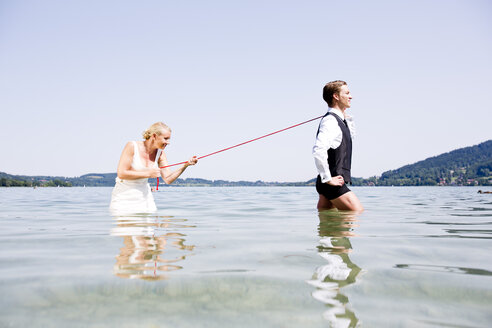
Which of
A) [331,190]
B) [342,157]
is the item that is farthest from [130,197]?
[342,157]

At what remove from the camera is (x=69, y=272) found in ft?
8.76

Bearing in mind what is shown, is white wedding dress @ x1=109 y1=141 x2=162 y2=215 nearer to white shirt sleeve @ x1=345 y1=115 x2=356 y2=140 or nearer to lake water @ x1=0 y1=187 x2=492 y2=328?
lake water @ x1=0 y1=187 x2=492 y2=328

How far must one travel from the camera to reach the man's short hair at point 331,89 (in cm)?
689

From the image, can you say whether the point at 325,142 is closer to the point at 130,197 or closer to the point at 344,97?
the point at 344,97

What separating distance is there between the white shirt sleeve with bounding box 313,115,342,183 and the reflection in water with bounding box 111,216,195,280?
105 inches

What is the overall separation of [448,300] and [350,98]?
5.25 m

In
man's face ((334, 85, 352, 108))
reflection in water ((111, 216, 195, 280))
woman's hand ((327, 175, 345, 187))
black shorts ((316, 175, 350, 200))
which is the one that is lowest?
reflection in water ((111, 216, 195, 280))

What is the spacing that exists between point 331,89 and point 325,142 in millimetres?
1075

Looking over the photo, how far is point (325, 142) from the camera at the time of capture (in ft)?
21.3

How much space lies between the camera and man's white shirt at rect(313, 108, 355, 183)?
21.1 feet

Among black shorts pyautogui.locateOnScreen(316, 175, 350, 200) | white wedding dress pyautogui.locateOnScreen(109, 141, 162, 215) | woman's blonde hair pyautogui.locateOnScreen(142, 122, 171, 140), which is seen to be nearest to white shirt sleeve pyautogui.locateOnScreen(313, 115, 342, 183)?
black shorts pyautogui.locateOnScreen(316, 175, 350, 200)

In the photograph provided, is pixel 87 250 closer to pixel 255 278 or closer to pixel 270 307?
pixel 255 278

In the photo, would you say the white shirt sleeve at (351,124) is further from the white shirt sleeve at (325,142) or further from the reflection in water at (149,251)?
the reflection in water at (149,251)

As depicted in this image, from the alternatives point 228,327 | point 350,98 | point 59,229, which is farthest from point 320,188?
point 228,327
